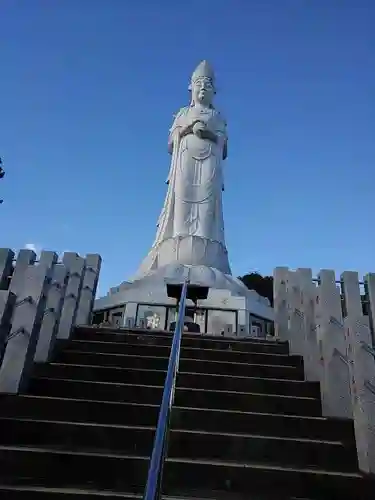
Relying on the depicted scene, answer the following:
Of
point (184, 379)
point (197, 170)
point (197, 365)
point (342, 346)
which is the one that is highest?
point (197, 170)

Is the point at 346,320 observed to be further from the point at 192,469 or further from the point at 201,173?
the point at 201,173

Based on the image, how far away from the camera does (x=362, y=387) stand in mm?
3494

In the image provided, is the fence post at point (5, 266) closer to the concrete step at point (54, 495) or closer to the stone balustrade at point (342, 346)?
the concrete step at point (54, 495)

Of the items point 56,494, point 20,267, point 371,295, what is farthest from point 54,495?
point 371,295

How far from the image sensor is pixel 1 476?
296cm

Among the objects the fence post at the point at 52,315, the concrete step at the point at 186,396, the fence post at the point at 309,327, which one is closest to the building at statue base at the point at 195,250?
the fence post at the point at 309,327

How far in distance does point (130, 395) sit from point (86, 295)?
307 centimetres

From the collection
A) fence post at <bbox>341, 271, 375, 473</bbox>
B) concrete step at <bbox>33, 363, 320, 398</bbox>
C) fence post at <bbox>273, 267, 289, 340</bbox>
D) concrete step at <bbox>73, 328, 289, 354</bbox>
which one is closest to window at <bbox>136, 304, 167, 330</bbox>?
fence post at <bbox>273, 267, 289, 340</bbox>

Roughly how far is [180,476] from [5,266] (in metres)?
3.01

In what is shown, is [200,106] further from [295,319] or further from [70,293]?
[295,319]

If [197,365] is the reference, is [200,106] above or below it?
above

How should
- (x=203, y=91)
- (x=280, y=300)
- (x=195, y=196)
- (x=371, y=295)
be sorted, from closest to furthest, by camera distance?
(x=371, y=295), (x=280, y=300), (x=195, y=196), (x=203, y=91)

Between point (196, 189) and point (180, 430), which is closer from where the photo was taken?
point (180, 430)

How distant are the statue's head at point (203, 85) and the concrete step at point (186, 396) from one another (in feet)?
36.9
